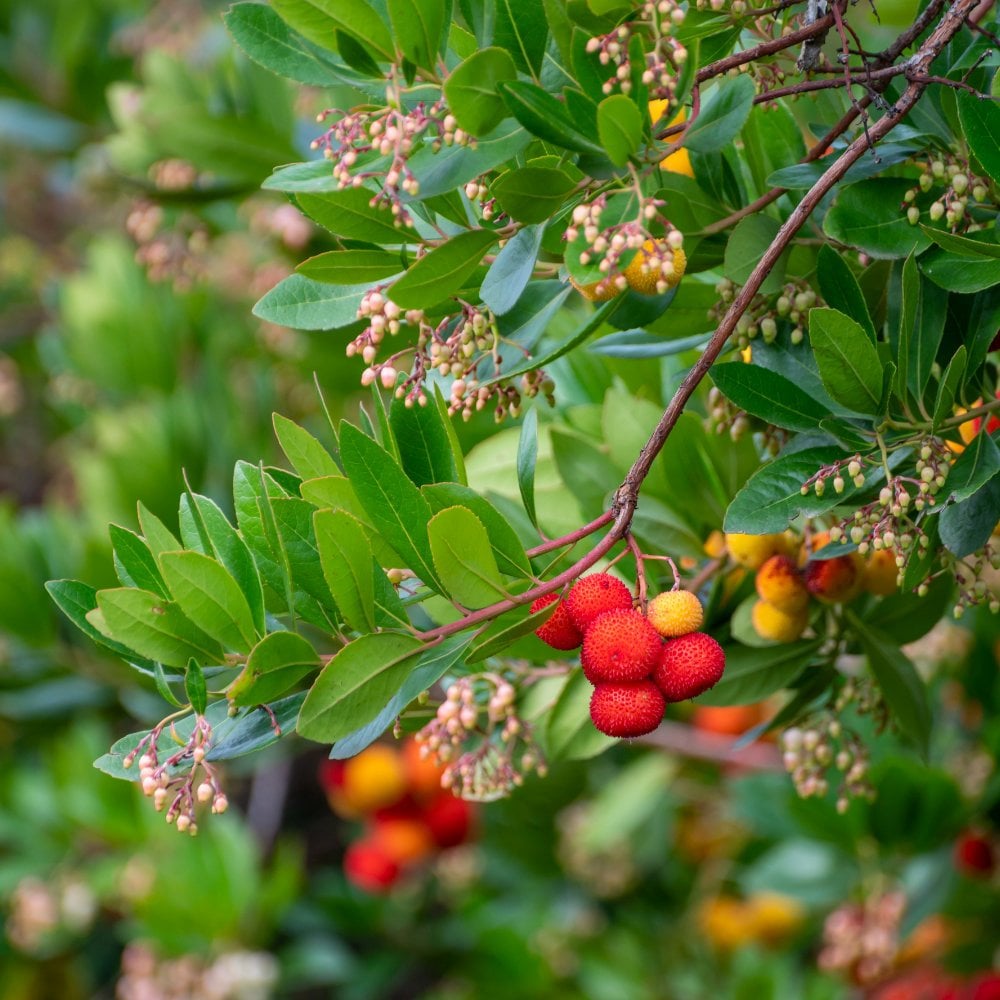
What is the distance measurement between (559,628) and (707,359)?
0.17 metres

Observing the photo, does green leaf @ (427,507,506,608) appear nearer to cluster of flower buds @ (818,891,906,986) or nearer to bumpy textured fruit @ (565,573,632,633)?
bumpy textured fruit @ (565,573,632,633)

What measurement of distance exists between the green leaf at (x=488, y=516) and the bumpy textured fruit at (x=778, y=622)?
28cm

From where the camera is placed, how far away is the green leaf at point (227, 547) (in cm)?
73

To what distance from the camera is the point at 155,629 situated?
0.72m

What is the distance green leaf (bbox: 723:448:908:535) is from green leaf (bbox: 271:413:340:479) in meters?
0.25

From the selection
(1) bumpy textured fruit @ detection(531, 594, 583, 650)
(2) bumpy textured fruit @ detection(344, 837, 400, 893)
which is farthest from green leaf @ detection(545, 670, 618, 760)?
(2) bumpy textured fruit @ detection(344, 837, 400, 893)

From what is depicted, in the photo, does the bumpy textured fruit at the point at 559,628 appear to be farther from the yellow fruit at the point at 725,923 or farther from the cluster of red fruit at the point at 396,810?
the yellow fruit at the point at 725,923

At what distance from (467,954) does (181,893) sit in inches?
29.3

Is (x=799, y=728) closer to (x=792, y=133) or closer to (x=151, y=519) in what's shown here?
(x=792, y=133)

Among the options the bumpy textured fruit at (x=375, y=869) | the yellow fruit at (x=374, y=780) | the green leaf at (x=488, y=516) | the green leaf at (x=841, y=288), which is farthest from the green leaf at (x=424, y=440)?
the bumpy textured fruit at (x=375, y=869)

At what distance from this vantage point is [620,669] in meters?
0.68

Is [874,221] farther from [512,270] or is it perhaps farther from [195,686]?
[195,686]

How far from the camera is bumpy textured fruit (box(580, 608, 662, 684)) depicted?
683 millimetres

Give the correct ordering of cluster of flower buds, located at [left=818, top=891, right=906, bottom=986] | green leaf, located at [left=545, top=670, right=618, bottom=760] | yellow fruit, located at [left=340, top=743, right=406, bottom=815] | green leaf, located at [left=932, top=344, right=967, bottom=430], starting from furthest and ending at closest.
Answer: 1. yellow fruit, located at [left=340, top=743, right=406, bottom=815]
2. cluster of flower buds, located at [left=818, top=891, right=906, bottom=986]
3. green leaf, located at [left=545, top=670, right=618, bottom=760]
4. green leaf, located at [left=932, top=344, right=967, bottom=430]
